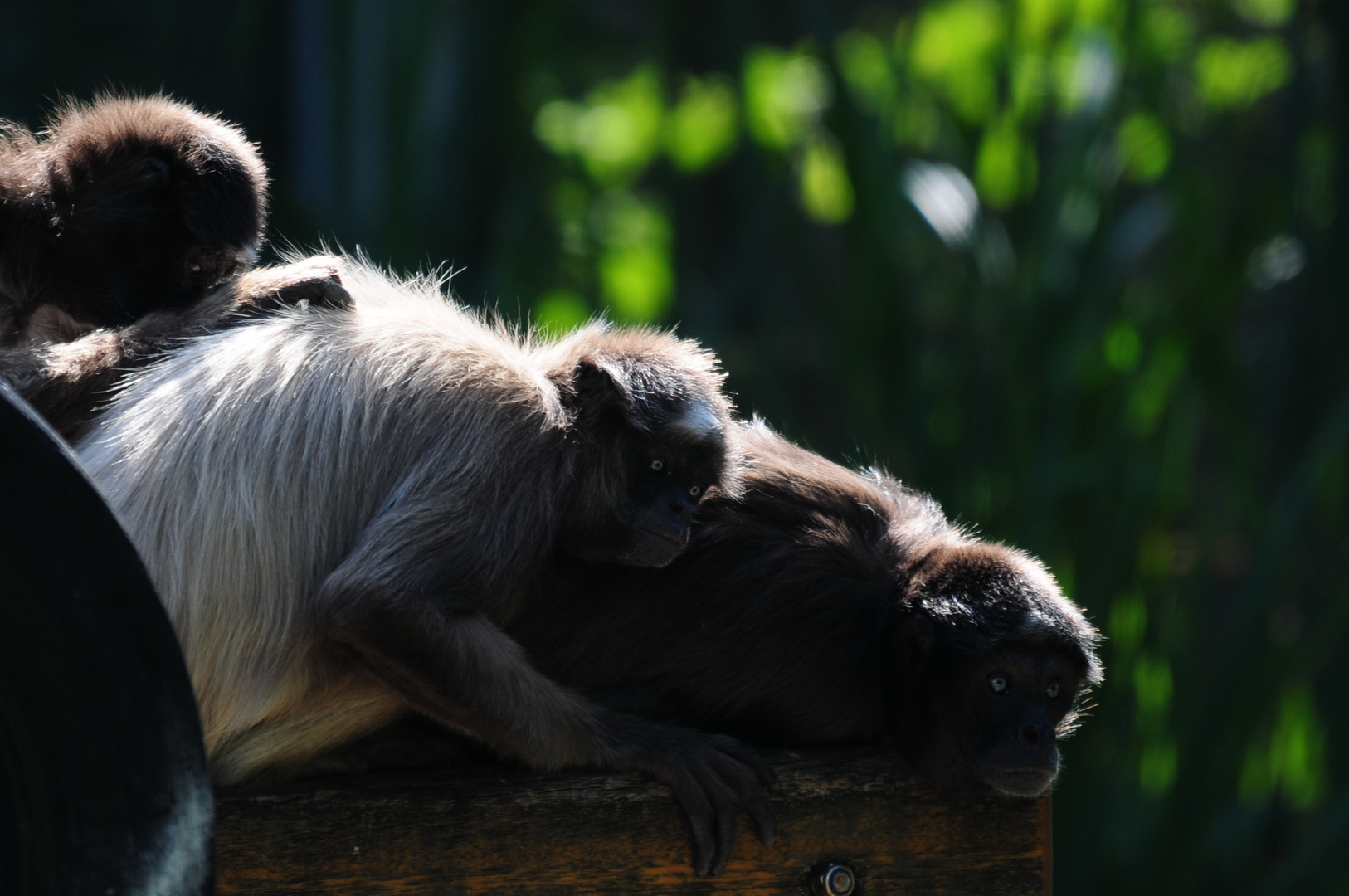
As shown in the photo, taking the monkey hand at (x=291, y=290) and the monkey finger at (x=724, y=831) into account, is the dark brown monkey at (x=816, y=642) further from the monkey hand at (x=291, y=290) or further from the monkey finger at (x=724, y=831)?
the monkey hand at (x=291, y=290)

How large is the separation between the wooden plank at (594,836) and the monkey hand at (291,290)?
0.80 m

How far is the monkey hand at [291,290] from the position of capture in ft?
7.04

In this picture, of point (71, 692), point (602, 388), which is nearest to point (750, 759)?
point (602, 388)

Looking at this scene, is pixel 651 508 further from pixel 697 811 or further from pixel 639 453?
pixel 697 811

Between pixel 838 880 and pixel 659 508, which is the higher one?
pixel 659 508

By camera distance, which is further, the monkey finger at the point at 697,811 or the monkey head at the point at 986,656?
the monkey head at the point at 986,656

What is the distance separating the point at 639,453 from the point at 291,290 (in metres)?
0.65

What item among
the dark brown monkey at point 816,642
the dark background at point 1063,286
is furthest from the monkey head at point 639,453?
the dark background at point 1063,286

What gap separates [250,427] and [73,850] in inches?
35.4

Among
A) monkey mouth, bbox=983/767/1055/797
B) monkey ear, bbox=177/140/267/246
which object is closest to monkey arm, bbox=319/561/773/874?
monkey mouth, bbox=983/767/1055/797

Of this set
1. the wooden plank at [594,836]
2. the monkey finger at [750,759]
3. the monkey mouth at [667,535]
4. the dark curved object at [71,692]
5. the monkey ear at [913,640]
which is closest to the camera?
the dark curved object at [71,692]

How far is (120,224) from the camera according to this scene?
2326mm

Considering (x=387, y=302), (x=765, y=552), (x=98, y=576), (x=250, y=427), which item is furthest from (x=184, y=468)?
(x=765, y=552)

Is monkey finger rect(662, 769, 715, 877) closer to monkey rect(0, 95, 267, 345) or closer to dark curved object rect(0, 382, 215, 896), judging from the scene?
dark curved object rect(0, 382, 215, 896)
